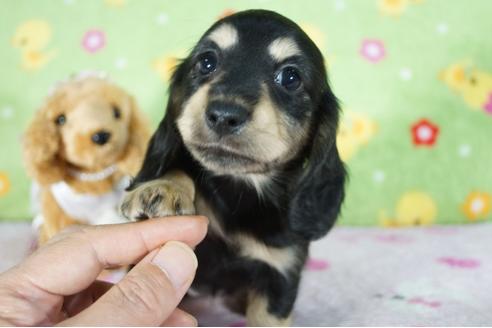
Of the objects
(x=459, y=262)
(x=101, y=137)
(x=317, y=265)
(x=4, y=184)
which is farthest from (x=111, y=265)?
(x=4, y=184)

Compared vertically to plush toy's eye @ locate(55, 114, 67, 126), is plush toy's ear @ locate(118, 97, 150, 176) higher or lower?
lower

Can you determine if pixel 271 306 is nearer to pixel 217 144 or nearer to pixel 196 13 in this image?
pixel 217 144

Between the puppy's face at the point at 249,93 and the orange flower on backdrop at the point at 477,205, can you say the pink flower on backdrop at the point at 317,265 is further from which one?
the orange flower on backdrop at the point at 477,205

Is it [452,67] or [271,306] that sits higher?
[452,67]

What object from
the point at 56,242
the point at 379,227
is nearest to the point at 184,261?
the point at 56,242

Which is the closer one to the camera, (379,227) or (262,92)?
(262,92)

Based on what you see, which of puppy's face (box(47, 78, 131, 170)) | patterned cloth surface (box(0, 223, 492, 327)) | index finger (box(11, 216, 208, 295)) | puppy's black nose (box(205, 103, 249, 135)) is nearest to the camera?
index finger (box(11, 216, 208, 295))

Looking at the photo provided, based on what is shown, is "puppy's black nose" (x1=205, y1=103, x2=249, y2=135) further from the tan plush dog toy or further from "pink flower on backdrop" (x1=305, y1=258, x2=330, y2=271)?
"pink flower on backdrop" (x1=305, y1=258, x2=330, y2=271)

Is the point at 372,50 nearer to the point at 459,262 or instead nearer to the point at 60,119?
the point at 459,262

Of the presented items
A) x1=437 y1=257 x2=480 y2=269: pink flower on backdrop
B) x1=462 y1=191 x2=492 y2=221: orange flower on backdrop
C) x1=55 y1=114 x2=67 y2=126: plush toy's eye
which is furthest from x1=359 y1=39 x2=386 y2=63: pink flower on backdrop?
x1=55 y1=114 x2=67 y2=126: plush toy's eye
